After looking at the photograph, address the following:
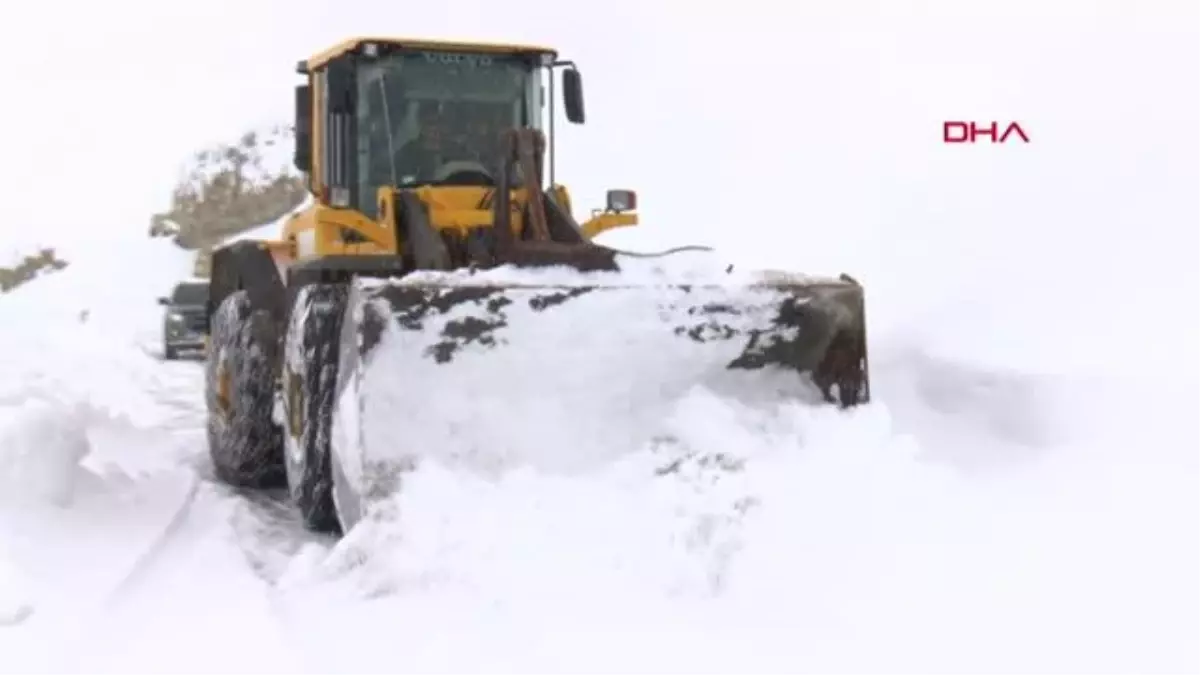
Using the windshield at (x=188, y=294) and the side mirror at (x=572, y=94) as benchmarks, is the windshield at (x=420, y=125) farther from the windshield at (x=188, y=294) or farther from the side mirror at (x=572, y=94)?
the windshield at (x=188, y=294)

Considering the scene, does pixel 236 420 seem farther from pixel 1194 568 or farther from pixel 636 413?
pixel 1194 568

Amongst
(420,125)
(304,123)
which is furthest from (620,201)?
(304,123)

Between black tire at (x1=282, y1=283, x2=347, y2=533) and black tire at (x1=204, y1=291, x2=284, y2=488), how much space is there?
0.76 metres

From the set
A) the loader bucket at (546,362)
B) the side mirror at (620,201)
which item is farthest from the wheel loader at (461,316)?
the side mirror at (620,201)

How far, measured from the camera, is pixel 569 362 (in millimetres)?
4906

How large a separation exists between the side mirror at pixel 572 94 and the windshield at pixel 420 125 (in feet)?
1.38

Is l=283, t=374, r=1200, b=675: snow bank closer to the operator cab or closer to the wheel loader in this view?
the wheel loader

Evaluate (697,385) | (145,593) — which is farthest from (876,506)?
(145,593)

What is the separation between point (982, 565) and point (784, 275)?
1.75 metres

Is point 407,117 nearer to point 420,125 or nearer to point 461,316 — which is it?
point 420,125

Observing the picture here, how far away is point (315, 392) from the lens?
5.36 metres

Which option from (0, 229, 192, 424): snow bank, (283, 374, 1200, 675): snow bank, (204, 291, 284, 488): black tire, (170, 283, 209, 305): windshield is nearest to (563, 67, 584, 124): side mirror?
(204, 291, 284, 488): black tire

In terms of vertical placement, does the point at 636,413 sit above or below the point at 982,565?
above

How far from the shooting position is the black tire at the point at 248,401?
250 inches
